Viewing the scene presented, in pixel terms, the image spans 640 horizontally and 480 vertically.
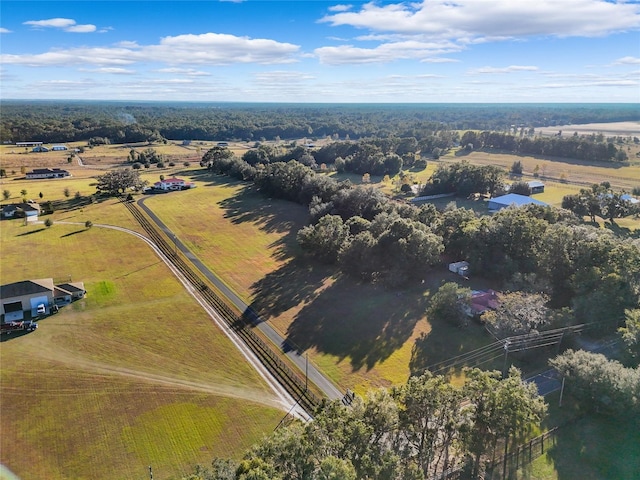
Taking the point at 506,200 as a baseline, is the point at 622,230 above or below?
below

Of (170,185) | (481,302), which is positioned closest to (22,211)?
(170,185)

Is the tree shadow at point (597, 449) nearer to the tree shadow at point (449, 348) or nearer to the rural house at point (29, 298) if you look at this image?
the tree shadow at point (449, 348)

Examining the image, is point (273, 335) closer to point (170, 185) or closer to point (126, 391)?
point (126, 391)

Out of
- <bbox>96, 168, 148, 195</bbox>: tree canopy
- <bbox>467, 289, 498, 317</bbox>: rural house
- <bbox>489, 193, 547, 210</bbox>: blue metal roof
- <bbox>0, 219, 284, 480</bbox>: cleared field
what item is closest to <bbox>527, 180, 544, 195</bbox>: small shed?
<bbox>489, 193, 547, 210</bbox>: blue metal roof

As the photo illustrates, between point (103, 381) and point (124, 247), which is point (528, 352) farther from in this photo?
point (124, 247)

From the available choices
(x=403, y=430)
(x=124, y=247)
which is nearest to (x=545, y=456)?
(x=403, y=430)

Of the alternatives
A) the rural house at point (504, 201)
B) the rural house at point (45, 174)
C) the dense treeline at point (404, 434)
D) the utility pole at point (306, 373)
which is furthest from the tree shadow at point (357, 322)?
the rural house at point (45, 174)
